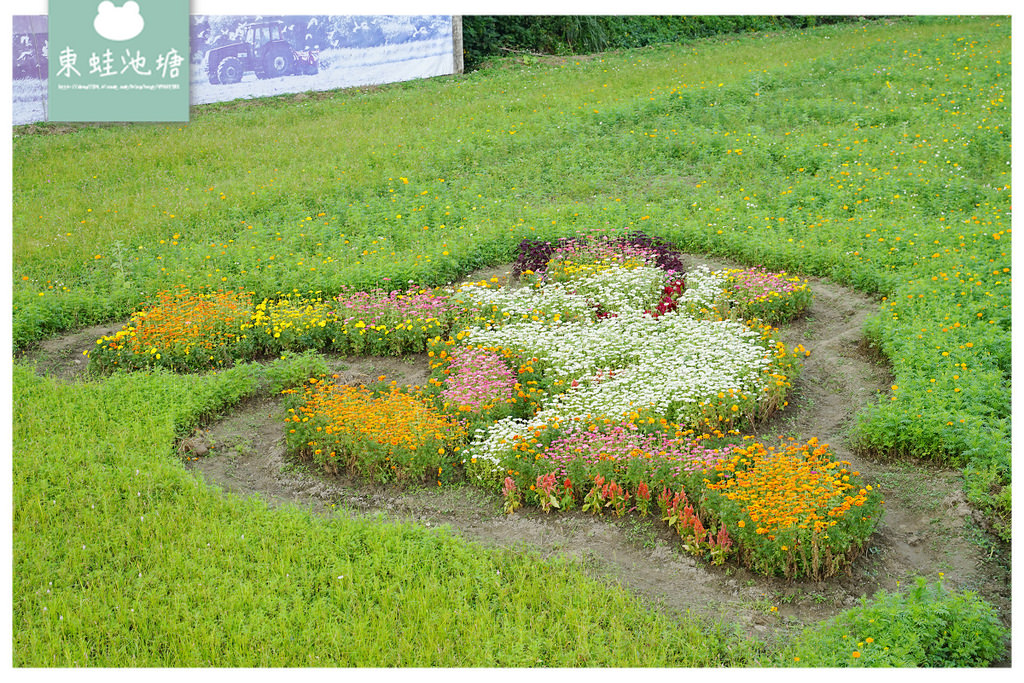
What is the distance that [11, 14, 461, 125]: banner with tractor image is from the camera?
46.9 ft

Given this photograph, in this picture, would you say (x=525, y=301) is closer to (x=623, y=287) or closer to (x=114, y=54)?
(x=623, y=287)

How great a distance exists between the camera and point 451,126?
1466cm

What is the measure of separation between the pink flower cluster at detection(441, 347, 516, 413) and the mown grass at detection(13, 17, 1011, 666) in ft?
5.59

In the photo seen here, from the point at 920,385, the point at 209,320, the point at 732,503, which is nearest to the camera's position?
the point at 732,503

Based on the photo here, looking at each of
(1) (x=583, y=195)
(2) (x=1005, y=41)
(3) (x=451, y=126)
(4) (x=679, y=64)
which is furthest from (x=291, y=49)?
(2) (x=1005, y=41)

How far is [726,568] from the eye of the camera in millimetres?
5656

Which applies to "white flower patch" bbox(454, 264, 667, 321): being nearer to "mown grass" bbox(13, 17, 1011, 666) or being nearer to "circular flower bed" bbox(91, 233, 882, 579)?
A: "circular flower bed" bbox(91, 233, 882, 579)

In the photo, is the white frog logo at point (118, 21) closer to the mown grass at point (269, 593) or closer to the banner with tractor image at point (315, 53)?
the mown grass at point (269, 593)

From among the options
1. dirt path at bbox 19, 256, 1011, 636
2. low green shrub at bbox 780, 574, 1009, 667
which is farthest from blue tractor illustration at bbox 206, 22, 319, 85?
low green shrub at bbox 780, 574, 1009, 667

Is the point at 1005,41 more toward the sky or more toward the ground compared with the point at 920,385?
more toward the sky

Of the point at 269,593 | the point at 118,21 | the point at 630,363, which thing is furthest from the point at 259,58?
the point at 269,593

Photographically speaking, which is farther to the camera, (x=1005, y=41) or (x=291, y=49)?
(x=1005, y=41)

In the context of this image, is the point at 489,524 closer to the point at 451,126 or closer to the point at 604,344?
the point at 604,344

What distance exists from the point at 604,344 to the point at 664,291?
62.5 inches
